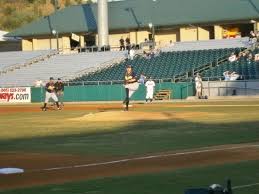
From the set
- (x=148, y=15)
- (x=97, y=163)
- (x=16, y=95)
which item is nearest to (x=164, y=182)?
(x=97, y=163)

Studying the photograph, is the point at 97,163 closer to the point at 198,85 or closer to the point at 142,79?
the point at 198,85

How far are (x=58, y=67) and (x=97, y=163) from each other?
48587 mm

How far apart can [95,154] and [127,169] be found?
2978 millimetres

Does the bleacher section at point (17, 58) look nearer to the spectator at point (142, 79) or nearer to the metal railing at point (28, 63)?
the metal railing at point (28, 63)

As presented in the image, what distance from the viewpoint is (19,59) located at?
6731cm

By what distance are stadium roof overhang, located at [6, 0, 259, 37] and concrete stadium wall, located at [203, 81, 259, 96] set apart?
1396 cm

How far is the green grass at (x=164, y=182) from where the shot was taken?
1053cm

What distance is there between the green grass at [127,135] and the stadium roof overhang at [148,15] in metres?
34.5

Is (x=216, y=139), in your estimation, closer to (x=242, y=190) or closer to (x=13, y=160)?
(x=13, y=160)

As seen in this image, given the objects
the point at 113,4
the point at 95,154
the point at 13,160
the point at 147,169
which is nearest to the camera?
the point at 147,169

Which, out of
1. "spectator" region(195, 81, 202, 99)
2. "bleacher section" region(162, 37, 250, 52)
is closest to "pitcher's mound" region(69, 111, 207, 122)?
"spectator" region(195, 81, 202, 99)

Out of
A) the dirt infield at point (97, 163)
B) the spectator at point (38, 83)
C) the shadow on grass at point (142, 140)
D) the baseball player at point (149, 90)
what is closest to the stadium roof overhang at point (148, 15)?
the spectator at point (38, 83)

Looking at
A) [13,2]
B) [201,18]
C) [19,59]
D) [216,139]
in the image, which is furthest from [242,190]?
[13,2]

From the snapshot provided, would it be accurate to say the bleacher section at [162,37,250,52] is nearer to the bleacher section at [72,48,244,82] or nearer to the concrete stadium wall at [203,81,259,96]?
the bleacher section at [72,48,244,82]
